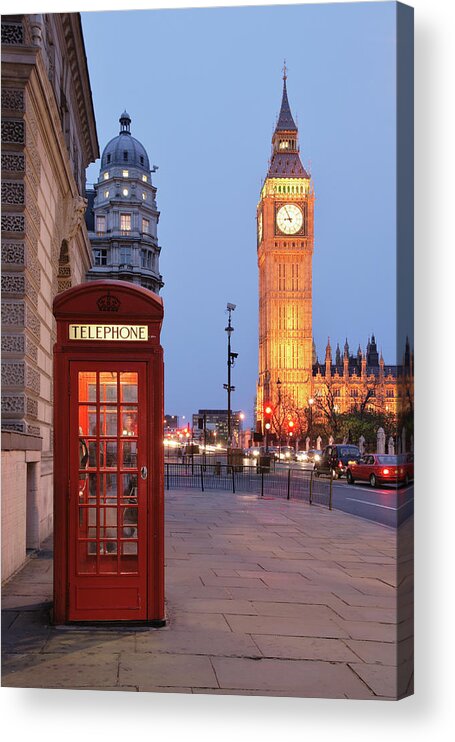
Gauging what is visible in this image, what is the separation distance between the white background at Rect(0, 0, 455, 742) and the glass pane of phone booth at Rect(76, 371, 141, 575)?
144 cm

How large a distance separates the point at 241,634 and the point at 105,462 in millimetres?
1702

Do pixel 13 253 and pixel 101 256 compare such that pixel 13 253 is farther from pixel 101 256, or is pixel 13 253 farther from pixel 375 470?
pixel 101 256

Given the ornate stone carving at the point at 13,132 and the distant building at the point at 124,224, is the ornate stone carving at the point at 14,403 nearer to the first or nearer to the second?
the ornate stone carving at the point at 13,132

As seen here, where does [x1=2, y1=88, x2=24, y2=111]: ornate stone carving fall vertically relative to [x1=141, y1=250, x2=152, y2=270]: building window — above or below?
below

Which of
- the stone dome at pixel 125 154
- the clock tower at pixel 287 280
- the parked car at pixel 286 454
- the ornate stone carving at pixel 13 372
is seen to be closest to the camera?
the ornate stone carving at pixel 13 372

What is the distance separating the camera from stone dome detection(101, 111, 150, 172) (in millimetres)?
87188

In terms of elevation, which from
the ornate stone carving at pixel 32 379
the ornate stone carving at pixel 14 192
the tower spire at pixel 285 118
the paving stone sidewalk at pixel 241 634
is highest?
the tower spire at pixel 285 118

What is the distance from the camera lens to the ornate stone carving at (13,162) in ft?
28.9

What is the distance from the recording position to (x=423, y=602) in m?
5.51

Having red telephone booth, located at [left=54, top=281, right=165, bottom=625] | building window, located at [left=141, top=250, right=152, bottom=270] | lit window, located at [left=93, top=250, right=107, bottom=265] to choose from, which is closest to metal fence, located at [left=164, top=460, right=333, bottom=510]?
red telephone booth, located at [left=54, top=281, right=165, bottom=625]

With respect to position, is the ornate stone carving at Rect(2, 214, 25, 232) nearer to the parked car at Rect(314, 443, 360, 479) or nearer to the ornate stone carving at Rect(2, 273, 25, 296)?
the ornate stone carving at Rect(2, 273, 25, 296)

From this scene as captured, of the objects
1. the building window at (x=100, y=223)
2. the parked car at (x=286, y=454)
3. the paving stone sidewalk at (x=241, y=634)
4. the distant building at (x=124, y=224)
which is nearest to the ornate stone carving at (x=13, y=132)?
the paving stone sidewalk at (x=241, y=634)

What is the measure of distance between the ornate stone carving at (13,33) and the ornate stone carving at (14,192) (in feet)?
5.10

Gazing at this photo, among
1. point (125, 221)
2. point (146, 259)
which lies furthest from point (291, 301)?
point (125, 221)
